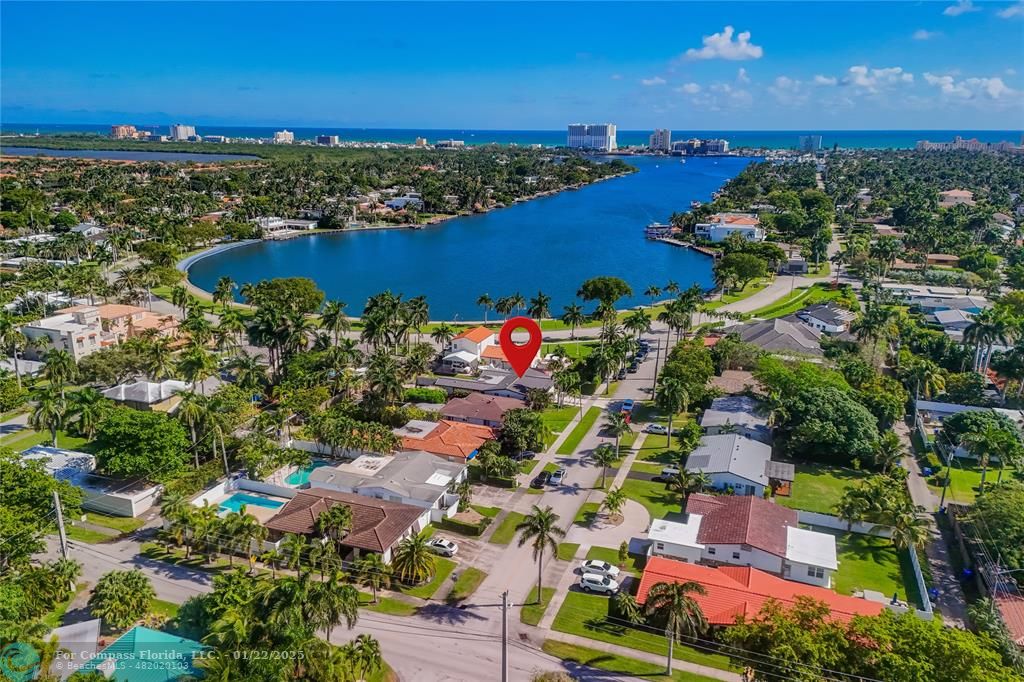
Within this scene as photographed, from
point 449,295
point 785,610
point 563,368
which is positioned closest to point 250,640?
point 785,610

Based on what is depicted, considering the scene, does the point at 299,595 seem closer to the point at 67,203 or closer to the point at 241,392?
the point at 241,392

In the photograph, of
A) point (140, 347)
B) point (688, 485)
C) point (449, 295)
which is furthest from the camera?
point (449, 295)

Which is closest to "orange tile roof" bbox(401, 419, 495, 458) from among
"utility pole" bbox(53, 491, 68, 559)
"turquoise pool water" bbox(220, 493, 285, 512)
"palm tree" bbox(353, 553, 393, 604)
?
"turquoise pool water" bbox(220, 493, 285, 512)

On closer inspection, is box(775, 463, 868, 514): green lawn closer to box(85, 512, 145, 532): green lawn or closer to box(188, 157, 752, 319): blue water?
box(85, 512, 145, 532): green lawn

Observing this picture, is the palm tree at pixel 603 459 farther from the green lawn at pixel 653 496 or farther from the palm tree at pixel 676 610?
the palm tree at pixel 676 610

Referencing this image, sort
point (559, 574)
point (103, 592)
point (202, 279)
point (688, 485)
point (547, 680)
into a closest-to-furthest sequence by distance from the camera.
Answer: point (547, 680)
point (103, 592)
point (559, 574)
point (688, 485)
point (202, 279)

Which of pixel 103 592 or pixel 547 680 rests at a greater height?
pixel 103 592
